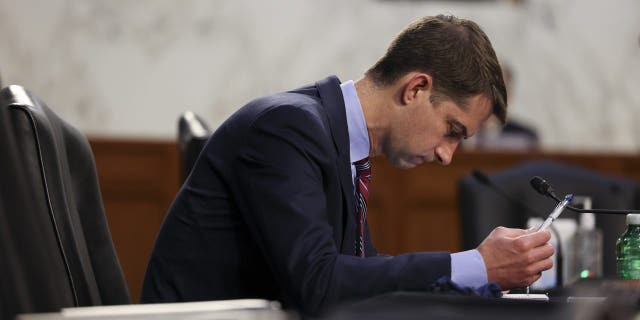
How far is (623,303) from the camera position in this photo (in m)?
0.82

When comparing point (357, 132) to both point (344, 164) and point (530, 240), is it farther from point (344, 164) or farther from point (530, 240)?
point (530, 240)

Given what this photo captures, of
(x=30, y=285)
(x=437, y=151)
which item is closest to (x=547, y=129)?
(x=437, y=151)

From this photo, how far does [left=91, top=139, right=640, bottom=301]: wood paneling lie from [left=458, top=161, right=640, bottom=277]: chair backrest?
1.51 meters

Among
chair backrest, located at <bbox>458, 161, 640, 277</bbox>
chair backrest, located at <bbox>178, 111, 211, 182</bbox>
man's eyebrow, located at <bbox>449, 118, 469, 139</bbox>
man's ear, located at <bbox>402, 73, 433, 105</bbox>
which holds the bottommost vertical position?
chair backrest, located at <bbox>458, 161, 640, 277</bbox>

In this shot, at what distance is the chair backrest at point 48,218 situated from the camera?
1126mm

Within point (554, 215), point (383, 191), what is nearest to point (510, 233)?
point (554, 215)

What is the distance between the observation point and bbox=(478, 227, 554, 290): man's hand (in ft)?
5.13

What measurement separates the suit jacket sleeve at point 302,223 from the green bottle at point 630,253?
49 centimetres

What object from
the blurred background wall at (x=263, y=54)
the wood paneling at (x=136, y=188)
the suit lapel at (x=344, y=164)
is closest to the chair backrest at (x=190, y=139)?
the suit lapel at (x=344, y=164)

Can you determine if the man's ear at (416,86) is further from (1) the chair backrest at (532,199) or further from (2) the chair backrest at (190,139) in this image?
(1) the chair backrest at (532,199)

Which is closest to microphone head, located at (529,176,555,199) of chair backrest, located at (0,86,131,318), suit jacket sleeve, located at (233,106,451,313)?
suit jacket sleeve, located at (233,106,451,313)

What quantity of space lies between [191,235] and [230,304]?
2.65 feet

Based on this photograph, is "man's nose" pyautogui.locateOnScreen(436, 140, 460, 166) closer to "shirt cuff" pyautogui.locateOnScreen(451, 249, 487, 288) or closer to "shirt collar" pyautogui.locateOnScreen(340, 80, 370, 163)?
"shirt collar" pyautogui.locateOnScreen(340, 80, 370, 163)

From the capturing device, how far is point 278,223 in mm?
1609
